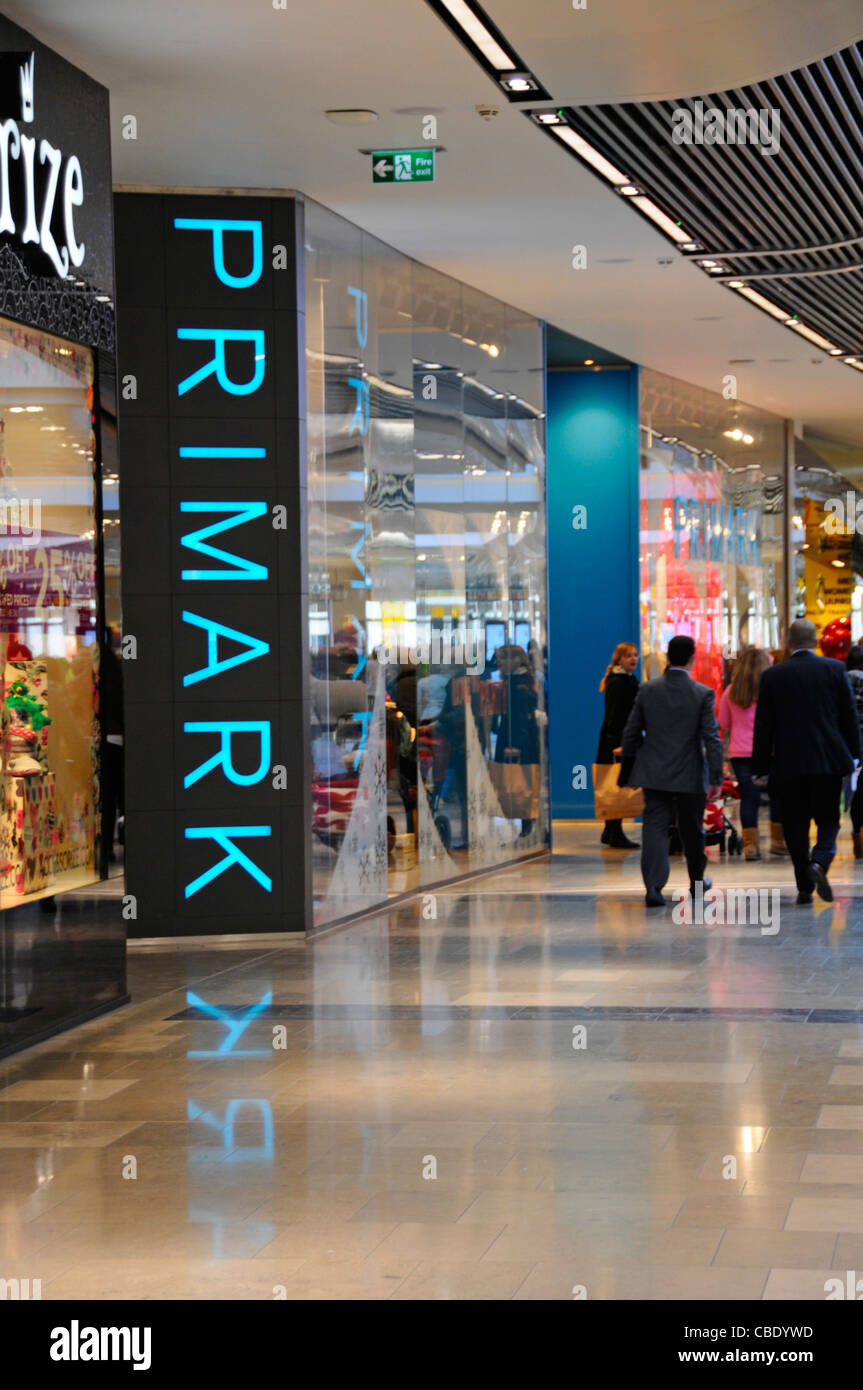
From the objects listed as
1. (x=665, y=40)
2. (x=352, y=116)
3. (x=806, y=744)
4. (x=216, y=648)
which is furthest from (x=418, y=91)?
(x=806, y=744)

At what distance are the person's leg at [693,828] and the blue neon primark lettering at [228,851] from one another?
8.59 feet

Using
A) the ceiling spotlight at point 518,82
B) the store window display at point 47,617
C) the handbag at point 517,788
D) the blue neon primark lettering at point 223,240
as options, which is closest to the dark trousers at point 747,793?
the handbag at point 517,788

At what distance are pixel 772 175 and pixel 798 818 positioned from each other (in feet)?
12.6

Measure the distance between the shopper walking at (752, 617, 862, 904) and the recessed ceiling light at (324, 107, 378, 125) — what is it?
4126mm

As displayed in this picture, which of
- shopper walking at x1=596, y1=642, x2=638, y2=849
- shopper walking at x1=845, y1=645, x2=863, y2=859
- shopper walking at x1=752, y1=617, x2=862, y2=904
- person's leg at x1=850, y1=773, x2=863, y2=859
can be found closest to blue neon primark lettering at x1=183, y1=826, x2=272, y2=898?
shopper walking at x1=752, y1=617, x2=862, y2=904

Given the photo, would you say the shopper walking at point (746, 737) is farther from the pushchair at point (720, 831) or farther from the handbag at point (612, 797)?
the handbag at point (612, 797)

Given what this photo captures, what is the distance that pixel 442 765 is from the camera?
501 inches

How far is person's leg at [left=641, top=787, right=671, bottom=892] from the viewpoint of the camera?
11.2 m

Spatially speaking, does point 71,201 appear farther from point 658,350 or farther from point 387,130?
point 658,350

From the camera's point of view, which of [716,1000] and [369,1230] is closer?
[369,1230]

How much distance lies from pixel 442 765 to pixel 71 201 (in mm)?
5888

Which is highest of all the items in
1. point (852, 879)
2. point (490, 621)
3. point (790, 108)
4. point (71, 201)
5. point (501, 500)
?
point (790, 108)

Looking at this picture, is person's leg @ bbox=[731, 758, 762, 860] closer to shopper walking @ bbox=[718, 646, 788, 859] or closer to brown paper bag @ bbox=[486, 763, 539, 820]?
shopper walking @ bbox=[718, 646, 788, 859]

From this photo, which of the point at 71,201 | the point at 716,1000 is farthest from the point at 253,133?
the point at 716,1000
